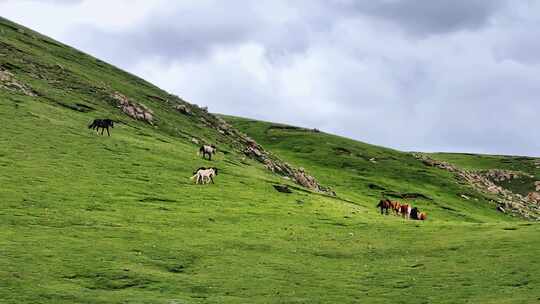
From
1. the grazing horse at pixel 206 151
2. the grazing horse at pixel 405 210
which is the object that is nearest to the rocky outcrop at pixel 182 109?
the grazing horse at pixel 206 151

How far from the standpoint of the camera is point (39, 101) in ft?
262

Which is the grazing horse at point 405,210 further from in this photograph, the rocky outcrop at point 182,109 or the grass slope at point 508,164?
the grass slope at point 508,164

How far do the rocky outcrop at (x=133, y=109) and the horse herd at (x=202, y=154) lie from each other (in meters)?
15.5

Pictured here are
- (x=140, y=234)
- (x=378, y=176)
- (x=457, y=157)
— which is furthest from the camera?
(x=457, y=157)

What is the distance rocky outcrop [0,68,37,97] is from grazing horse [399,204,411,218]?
47.3 meters

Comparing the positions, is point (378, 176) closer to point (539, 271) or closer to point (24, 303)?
point (539, 271)

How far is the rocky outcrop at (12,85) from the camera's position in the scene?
260 feet

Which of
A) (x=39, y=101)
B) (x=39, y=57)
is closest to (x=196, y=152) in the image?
(x=39, y=101)

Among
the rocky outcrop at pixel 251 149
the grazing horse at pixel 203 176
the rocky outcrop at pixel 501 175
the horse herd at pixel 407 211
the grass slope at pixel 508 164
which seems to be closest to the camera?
the grazing horse at pixel 203 176

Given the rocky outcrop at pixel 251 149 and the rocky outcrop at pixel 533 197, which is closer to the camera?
the rocky outcrop at pixel 251 149

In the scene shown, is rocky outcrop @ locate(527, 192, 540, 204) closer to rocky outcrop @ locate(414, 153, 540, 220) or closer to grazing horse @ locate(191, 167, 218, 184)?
rocky outcrop @ locate(414, 153, 540, 220)

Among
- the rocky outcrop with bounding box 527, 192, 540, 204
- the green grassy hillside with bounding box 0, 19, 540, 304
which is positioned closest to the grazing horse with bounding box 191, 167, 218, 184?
the green grassy hillside with bounding box 0, 19, 540, 304

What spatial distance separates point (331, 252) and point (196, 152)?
3985 cm

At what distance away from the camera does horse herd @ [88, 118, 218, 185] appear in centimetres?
6266
